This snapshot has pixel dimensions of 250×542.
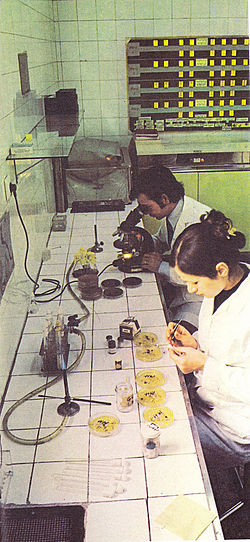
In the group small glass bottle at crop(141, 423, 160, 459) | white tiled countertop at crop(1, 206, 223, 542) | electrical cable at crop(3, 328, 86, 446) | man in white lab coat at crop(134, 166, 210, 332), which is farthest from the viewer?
man in white lab coat at crop(134, 166, 210, 332)

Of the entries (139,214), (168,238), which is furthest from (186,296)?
(139,214)

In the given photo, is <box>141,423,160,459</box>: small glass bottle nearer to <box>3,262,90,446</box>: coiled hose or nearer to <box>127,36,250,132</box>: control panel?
<box>3,262,90,446</box>: coiled hose

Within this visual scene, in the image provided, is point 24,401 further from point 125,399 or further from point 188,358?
point 188,358

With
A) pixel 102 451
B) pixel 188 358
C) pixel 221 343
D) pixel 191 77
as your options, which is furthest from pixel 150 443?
pixel 191 77

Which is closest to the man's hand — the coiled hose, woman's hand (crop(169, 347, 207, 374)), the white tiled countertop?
the white tiled countertop

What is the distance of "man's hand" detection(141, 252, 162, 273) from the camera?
2828 mm

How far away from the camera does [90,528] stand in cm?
134

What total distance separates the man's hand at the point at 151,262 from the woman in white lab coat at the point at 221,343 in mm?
781

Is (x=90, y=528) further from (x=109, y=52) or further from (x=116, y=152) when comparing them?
(x=109, y=52)

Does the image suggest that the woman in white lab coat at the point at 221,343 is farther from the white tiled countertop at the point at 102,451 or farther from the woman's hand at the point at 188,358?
the white tiled countertop at the point at 102,451

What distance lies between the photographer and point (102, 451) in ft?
5.24

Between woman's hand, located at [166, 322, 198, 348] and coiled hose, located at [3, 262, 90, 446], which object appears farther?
woman's hand, located at [166, 322, 198, 348]

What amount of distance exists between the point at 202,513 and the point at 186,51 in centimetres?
380

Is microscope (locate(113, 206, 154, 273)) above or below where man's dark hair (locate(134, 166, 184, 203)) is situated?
below
